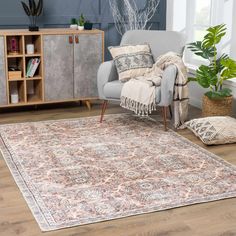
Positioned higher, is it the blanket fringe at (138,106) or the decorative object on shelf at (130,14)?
the decorative object on shelf at (130,14)

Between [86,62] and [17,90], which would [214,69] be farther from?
[17,90]

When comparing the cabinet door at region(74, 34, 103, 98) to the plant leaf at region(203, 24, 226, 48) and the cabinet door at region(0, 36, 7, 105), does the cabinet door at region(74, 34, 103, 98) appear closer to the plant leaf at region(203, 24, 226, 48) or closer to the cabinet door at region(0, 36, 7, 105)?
the cabinet door at region(0, 36, 7, 105)

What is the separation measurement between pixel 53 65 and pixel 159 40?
1.11 metres

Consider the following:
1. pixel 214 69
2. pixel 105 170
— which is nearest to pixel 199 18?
pixel 214 69

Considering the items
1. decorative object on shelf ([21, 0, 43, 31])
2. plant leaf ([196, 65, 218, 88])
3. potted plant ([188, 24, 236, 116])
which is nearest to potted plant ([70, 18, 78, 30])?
decorative object on shelf ([21, 0, 43, 31])

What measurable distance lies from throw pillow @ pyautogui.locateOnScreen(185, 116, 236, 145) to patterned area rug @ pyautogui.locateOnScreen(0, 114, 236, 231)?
0.15 metres

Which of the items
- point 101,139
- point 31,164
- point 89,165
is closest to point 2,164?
point 31,164

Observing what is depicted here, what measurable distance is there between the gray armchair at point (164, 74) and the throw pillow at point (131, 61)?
0.26 feet

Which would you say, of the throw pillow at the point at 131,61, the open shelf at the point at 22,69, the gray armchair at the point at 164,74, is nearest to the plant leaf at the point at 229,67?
the gray armchair at the point at 164,74

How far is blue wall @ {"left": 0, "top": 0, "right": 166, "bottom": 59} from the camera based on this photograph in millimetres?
4984

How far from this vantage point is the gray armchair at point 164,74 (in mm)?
4039

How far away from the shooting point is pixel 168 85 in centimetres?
401

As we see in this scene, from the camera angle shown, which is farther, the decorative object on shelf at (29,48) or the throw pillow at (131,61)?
the decorative object on shelf at (29,48)

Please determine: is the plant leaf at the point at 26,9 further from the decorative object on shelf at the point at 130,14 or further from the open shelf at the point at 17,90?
the decorative object on shelf at the point at 130,14
